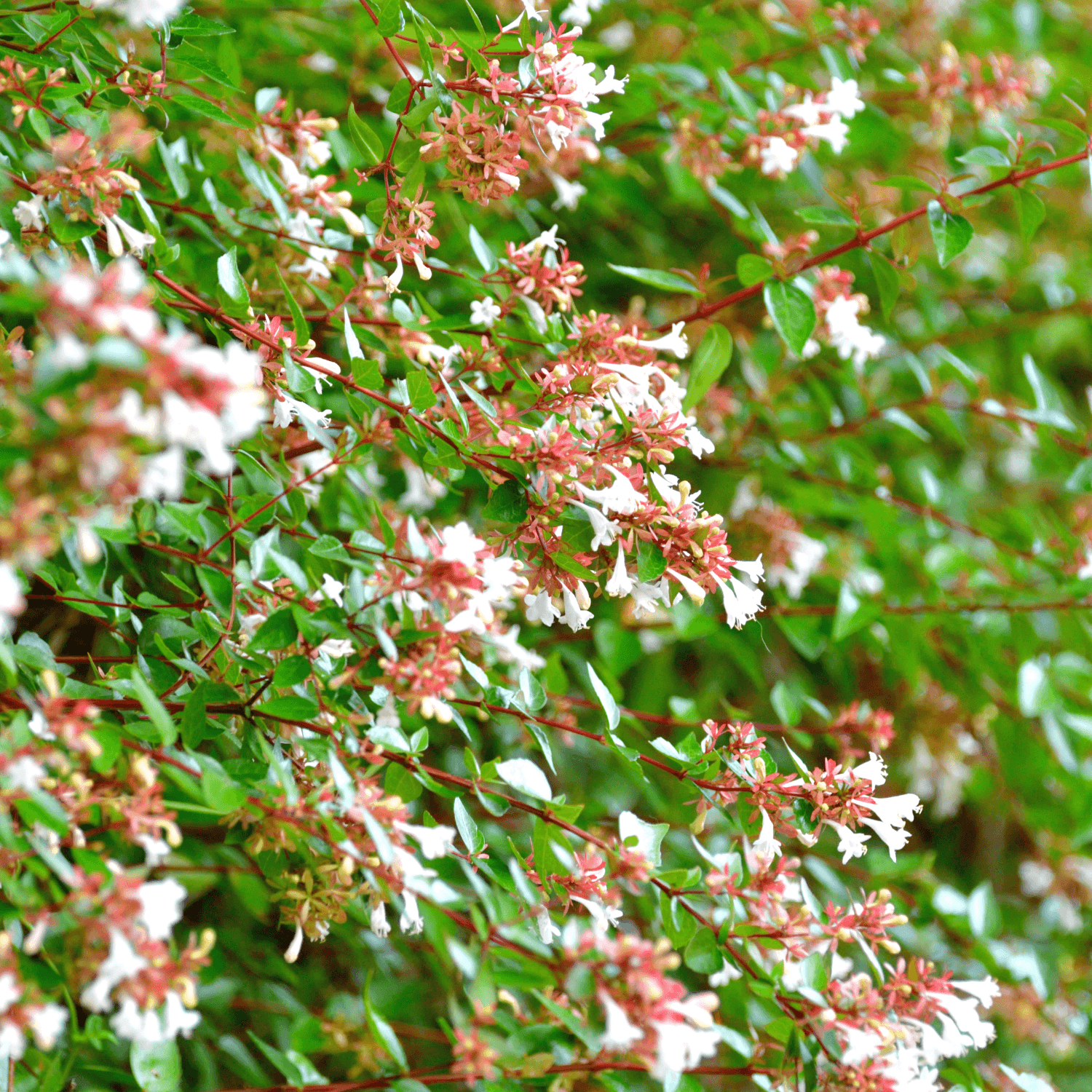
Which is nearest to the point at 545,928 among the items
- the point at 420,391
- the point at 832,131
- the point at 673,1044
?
the point at 673,1044

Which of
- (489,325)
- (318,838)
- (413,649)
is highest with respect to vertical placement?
(489,325)

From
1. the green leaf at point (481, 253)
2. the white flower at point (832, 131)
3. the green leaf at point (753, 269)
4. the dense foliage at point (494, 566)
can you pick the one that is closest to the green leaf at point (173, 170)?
the dense foliage at point (494, 566)

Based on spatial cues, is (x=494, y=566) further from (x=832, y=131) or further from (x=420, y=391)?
(x=832, y=131)

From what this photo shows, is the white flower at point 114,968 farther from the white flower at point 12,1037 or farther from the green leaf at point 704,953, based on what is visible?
the green leaf at point 704,953

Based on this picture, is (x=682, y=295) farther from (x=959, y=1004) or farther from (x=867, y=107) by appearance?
(x=959, y=1004)

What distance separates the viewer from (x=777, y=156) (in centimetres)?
171

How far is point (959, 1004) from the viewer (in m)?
1.29

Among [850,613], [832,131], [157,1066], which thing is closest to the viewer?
[157,1066]

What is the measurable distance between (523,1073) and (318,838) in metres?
0.36

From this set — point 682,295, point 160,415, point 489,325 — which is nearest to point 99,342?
point 160,415

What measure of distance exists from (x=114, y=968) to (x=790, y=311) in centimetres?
130

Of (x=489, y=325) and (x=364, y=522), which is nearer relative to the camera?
(x=489, y=325)

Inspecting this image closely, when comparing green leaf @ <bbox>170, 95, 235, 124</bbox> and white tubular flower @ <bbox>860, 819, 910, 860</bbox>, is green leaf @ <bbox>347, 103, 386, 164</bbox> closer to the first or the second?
green leaf @ <bbox>170, 95, 235, 124</bbox>

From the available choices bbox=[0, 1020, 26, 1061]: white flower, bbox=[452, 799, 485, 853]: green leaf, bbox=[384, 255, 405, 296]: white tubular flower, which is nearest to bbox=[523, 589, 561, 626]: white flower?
bbox=[452, 799, 485, 853]: green leaf
